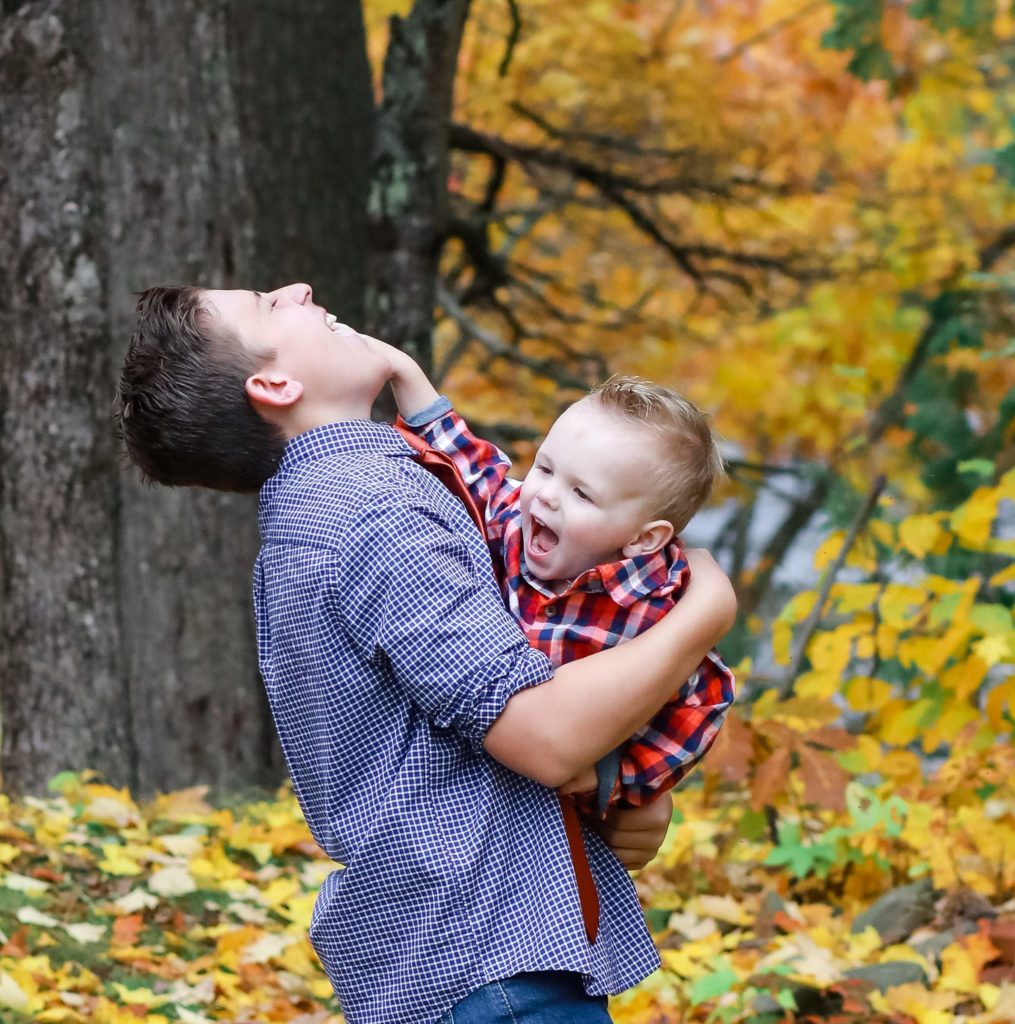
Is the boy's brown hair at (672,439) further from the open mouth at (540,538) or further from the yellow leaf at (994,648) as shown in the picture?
the yellow leaf at (994,648)

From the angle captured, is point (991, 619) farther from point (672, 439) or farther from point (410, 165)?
point (410, 165)

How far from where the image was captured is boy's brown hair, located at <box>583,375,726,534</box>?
183 centimetres

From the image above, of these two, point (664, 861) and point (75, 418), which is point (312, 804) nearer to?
point (664, 861)

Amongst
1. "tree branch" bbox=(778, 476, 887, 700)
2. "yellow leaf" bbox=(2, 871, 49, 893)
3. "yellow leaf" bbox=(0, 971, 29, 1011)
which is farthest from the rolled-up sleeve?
"tree branch" bbox=(778, 476, 887, 700)

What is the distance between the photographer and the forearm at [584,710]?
65.5 inches

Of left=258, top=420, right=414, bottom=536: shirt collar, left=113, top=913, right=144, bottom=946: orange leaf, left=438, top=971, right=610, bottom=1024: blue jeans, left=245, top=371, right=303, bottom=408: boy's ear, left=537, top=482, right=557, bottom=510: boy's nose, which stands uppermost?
left=245, top=371, right=303, bottom=408: boy's ear

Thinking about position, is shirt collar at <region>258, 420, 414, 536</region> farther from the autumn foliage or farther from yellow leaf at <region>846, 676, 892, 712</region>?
yellow leaf at <region>846, 676, 892, 712</region>

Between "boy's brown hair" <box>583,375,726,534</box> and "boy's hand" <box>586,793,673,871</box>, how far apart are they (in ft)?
1.27

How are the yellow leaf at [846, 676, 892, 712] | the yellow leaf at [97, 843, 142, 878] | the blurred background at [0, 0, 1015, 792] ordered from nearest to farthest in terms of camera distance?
the yellow leaf at [97, 843, 142, 878] < the yellow leaf at [846, 676, 892, 712] < the blurred background at [0, 0, 1015, 792]

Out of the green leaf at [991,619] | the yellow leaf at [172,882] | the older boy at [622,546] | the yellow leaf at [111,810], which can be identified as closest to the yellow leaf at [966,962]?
the green leaf at [991,619]

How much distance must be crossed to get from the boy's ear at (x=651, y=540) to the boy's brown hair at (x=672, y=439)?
2cm

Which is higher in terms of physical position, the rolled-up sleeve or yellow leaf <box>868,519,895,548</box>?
the rolled-up sleeve

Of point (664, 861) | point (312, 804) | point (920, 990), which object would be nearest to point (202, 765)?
point (664, 861)

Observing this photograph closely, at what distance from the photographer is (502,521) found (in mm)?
2031
